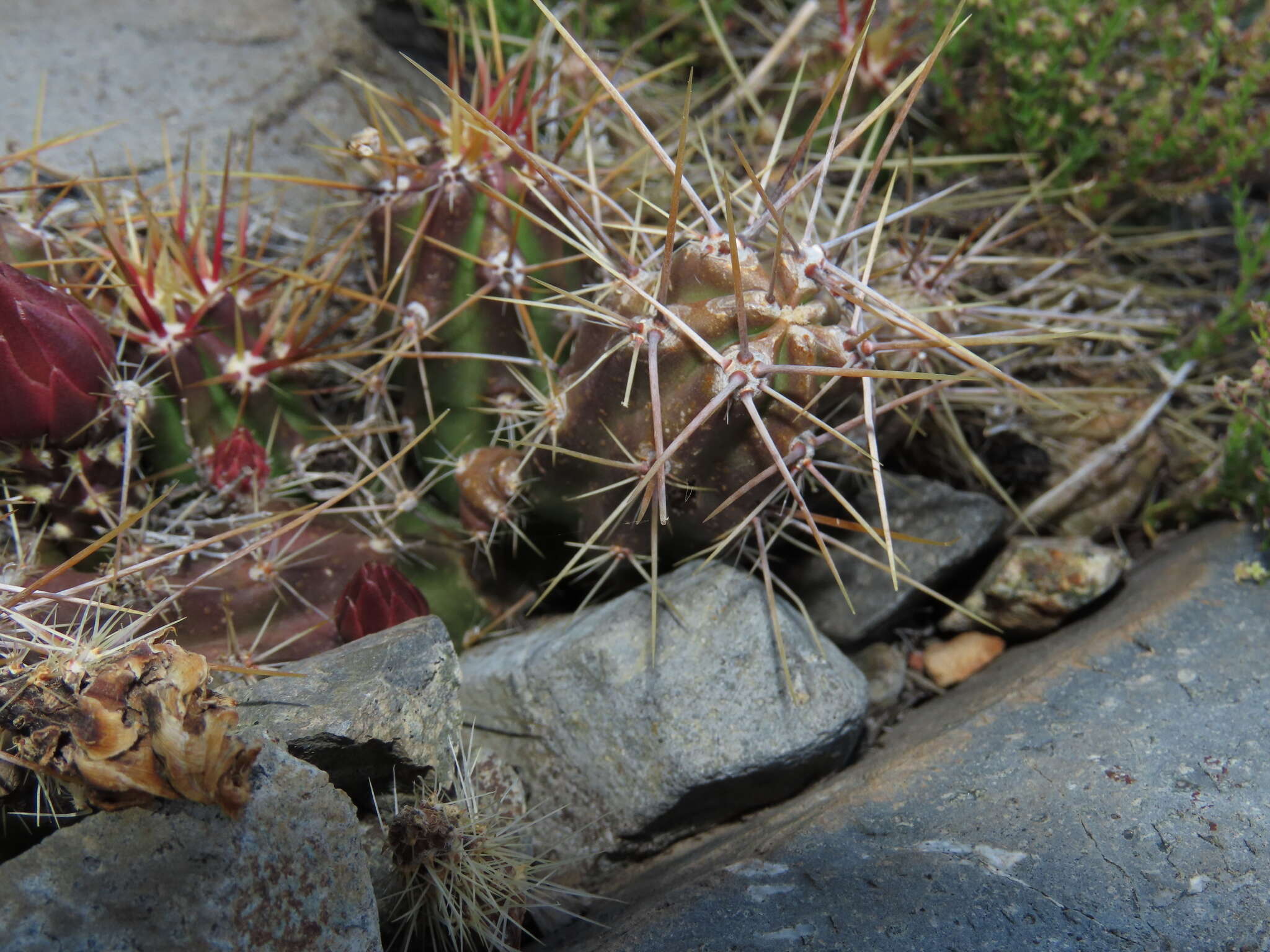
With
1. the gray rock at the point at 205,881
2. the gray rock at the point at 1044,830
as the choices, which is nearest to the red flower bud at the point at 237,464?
the gray rock at the point at 205,881

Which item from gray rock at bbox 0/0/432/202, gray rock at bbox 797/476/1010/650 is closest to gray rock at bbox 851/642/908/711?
gray rock at bbox 797/476/1010/650

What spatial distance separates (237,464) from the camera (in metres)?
2.09

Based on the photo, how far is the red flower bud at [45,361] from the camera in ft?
5.82

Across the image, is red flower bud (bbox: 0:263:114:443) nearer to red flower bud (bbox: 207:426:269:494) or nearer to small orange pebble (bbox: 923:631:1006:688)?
red flower bud (bbox: 207:426:269:494)

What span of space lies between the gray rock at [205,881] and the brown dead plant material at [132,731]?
0.05 m

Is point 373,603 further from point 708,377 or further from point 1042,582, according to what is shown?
point 1042,582

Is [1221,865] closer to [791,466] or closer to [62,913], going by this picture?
[791,466]

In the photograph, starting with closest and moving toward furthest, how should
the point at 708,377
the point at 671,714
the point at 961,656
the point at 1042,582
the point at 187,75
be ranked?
the point at 708,377 < the point at 671,714 < the point at 1042,582 < the point at 961,656 < the point at 187,75

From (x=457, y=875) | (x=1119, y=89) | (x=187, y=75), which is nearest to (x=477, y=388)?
(x=457, y=875)

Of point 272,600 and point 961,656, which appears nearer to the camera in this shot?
point 272,600

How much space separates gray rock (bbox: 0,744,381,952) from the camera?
1309mm

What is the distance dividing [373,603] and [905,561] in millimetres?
1391

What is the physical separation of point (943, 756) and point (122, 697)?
59.9 inches

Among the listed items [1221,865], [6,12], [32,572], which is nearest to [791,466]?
[1221,865]
